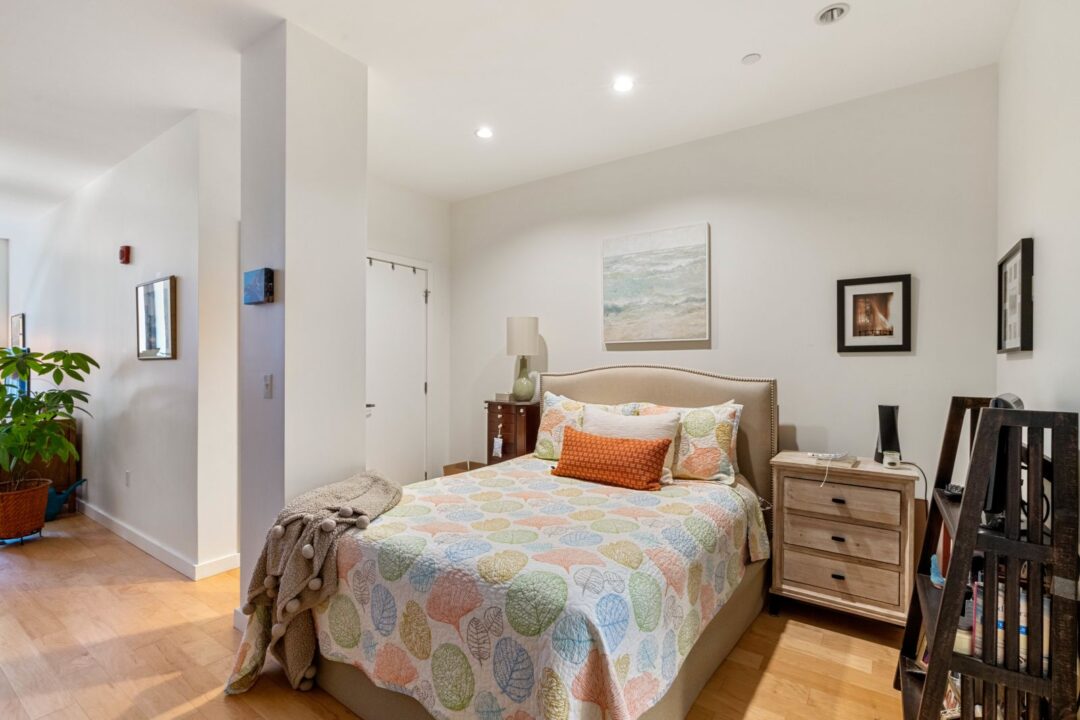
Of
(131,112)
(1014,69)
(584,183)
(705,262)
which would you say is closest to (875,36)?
(1014,69)

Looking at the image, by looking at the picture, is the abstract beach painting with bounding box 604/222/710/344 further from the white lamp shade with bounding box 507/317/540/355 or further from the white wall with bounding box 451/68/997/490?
the white lamp shade with bounding box 507/317/540/355

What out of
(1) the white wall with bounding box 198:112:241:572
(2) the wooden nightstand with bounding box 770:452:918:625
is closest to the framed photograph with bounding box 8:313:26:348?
(1) the white wall with bounding box 198:112:241:572

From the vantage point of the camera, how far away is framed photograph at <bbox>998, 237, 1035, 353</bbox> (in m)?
1.85

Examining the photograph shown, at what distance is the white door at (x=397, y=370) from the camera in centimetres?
411

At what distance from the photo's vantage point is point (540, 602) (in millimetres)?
1410

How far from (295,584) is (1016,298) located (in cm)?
296

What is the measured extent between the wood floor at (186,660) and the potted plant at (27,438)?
2.25 ft

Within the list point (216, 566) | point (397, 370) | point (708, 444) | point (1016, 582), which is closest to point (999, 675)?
point (1016, 582)

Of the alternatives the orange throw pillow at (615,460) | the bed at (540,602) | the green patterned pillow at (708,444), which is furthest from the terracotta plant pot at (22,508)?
the green patterned pillow at (708,444)

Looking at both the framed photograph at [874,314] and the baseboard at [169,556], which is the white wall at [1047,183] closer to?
the framed photograph at [874,314]

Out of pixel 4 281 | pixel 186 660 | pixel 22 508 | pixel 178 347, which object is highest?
pixel 4 281

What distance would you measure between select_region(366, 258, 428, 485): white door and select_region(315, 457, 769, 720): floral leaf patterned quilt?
198 cm

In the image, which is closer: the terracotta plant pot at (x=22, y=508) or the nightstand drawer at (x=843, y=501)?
the nightstand drawer at (x=843, y=501)

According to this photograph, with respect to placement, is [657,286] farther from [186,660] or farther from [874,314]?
A: [186,660]
